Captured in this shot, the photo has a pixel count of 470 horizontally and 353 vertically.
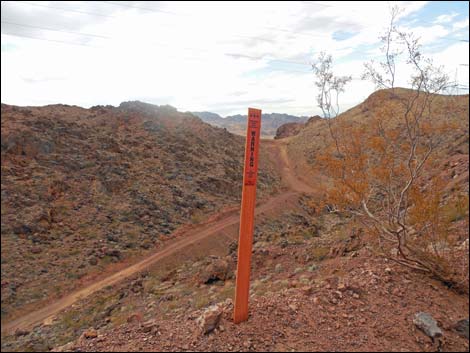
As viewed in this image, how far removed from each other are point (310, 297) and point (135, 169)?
15368 millimetres

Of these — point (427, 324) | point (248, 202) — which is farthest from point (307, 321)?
point (248, 202)

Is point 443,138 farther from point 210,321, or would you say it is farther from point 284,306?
point 210,321

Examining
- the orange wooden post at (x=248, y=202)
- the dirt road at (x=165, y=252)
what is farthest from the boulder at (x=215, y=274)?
the orange wooden post at (x=248, y=202)

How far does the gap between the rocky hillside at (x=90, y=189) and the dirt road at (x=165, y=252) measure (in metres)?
0.45

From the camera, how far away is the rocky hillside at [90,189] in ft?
36.4

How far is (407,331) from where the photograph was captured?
4.82 meters

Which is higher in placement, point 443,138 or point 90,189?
point 443,138

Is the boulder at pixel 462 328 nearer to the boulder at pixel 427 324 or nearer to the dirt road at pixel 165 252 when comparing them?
the boulder at pixel 427 324

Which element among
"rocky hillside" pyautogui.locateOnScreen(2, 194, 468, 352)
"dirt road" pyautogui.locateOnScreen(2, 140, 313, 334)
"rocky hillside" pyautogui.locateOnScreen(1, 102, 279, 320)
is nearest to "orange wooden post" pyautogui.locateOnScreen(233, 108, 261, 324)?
"rocky hillside" pyautogui.locateOnScreen(2, 194, 468, 352)

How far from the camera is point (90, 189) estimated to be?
15.8m

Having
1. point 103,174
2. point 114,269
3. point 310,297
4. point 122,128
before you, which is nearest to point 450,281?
point 310,297

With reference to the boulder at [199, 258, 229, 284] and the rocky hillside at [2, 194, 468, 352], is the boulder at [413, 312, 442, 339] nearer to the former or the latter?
the rocky hillside at [2, 194, 468, 352]

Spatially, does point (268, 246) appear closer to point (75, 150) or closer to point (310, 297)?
point (310, 297)

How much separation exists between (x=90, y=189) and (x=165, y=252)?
16.5ft
